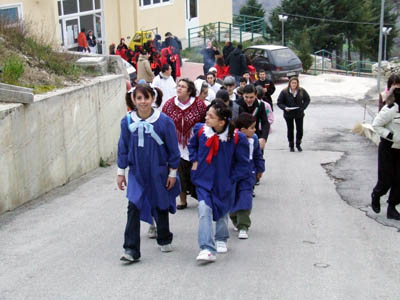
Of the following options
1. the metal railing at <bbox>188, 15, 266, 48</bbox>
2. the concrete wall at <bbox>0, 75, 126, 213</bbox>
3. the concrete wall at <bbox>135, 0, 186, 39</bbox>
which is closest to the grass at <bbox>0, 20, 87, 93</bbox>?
the concrete wall at <bbox>0, 75, 126, 213</bbox>

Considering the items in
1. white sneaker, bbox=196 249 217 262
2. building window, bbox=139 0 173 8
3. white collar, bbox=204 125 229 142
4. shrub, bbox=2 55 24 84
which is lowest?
white sneaker, bbox=196 249 217 262

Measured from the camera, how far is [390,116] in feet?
27.2

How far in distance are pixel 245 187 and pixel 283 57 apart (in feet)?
68.8

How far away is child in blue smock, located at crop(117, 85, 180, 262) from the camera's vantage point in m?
6.76

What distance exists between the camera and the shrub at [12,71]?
10586mm

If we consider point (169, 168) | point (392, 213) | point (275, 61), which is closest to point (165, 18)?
point (275, 61)

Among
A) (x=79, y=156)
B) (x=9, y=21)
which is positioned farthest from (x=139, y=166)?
(x=9, y=21)

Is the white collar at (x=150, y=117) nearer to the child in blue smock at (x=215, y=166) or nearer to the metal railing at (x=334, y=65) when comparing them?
the child in blue smock at (x=215, y=166)

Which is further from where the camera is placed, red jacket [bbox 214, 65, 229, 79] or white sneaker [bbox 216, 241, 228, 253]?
red jacket [bbox 214, 65, 229, 79]

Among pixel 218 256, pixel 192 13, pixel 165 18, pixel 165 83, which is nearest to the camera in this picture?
pixel 218 256

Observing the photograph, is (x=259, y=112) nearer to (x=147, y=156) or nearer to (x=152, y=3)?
(x=147, y=156)

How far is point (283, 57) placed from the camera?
27.9m

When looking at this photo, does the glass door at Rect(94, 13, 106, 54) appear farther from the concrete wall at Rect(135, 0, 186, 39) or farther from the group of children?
the group of children

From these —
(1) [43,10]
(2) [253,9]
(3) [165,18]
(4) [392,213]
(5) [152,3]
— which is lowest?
(4) [392,213]
